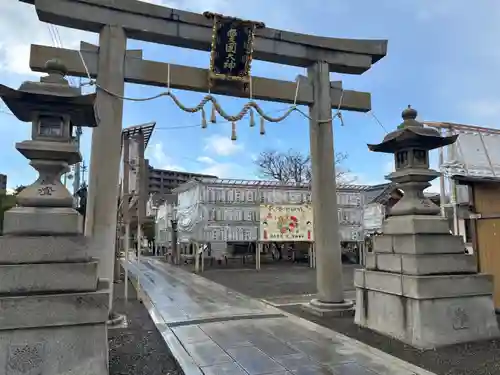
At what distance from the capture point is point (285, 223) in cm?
2166

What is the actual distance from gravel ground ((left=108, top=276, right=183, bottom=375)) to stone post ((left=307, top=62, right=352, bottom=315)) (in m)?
3.68

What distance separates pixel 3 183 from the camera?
109 feet

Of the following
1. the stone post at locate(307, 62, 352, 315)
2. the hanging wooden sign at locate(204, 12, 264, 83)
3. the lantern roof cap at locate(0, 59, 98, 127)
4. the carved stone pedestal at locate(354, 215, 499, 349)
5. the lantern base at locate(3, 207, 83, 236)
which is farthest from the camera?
the stone post at locate(307, 62, 352, 315)

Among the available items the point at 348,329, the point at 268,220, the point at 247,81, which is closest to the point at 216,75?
the point at 247,81

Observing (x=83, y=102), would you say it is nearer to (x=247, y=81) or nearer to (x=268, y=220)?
(x=247, y=81)

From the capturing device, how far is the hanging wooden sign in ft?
25.6

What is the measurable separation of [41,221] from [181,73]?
4.37m

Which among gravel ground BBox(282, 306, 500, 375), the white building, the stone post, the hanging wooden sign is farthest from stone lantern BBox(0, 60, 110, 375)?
the white building

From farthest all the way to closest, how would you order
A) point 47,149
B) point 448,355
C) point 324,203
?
point 324,203
point 448,355
point 47,149

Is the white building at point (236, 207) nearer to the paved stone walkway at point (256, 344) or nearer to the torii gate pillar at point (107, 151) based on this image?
the paved stone walkway at point (256, 344)

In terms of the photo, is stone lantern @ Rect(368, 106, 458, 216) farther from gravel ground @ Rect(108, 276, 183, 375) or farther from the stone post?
gravel ground @ Rect(108, 276, 183, 375)

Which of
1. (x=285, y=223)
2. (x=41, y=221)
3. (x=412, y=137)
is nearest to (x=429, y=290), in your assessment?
(x=412, y=137)

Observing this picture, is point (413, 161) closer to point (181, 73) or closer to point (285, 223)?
point (181, 73)

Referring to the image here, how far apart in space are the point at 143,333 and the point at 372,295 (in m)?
4.40
